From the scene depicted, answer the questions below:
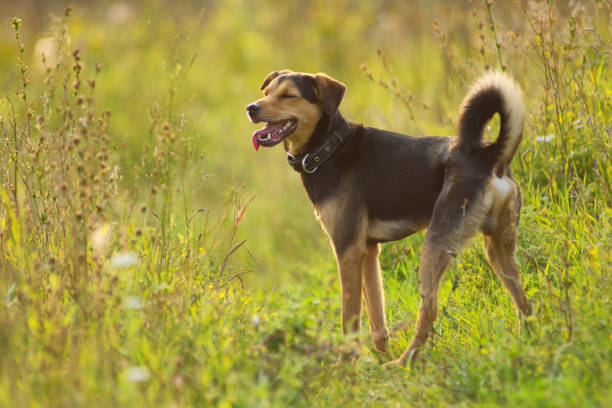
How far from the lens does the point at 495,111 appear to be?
3.99 metres

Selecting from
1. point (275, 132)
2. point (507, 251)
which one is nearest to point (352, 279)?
point (507, 251)

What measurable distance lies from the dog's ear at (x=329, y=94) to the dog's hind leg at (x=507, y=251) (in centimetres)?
138

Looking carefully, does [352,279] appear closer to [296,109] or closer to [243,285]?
[243,285]

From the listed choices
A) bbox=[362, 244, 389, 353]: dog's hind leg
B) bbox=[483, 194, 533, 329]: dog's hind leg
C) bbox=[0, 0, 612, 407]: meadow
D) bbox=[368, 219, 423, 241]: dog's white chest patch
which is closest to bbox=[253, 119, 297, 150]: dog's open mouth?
bbox=[0, 0, 612, 407]: meadow

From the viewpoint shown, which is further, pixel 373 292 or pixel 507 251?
pixel 373 292

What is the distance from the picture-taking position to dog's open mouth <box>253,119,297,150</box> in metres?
4.67

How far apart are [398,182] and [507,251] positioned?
824 millimetres

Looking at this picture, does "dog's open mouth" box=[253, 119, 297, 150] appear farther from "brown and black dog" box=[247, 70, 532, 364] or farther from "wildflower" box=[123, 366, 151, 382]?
"wildflower" box=[123, 366, 151, 382]

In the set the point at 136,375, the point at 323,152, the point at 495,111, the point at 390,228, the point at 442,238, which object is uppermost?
the point at 323,152

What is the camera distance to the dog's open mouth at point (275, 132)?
4672 millimetres

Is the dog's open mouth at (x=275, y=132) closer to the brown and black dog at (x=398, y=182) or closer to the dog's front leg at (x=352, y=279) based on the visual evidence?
the brown and black dog at (x=398, y=182)

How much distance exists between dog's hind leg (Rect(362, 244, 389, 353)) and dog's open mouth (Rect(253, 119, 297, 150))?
1000 millimetres

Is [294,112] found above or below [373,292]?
above

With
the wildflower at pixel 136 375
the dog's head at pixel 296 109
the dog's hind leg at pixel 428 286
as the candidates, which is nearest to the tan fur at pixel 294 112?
the dog's head at pixel 296 109
